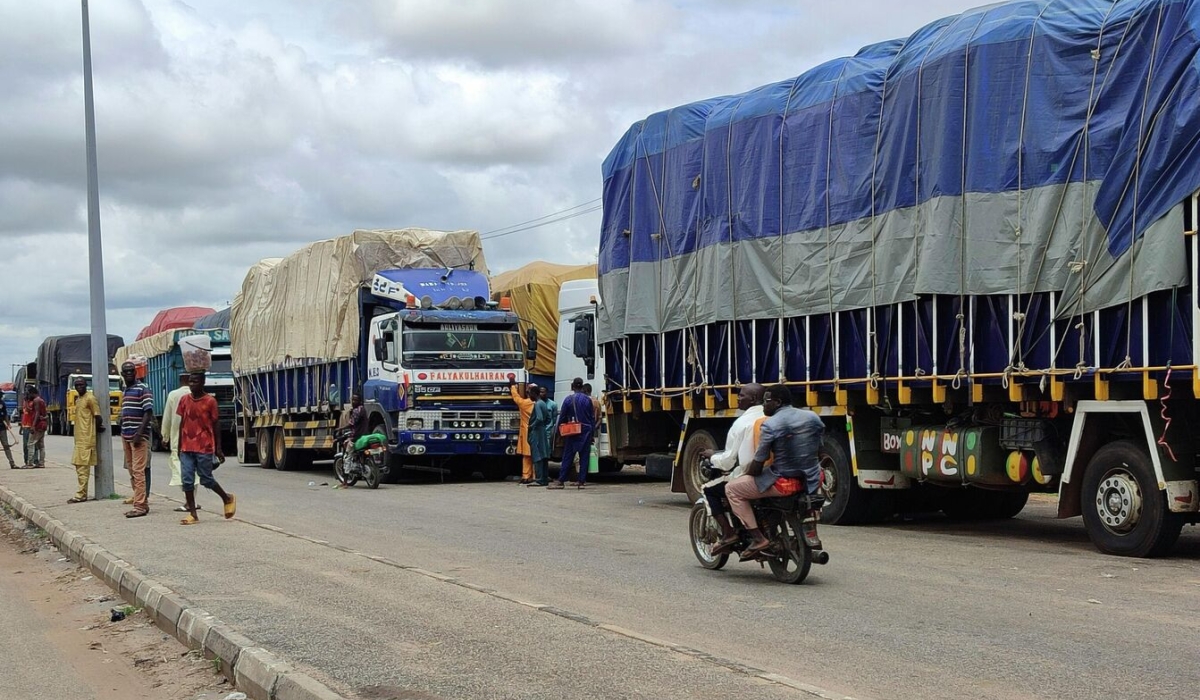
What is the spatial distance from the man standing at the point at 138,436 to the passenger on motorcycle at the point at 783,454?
8554 millimetres

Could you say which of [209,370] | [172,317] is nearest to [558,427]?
[209,370]

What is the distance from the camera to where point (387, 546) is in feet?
40.3

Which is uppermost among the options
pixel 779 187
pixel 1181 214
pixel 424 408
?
pixel 779 187

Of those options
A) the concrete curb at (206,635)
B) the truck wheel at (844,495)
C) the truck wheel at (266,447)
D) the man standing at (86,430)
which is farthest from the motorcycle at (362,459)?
the truck wheel at (844,495)

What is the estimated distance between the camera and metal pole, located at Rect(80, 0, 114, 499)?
17.2m

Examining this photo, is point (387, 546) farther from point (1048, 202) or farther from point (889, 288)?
point (1048, 202)

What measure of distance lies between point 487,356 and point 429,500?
4.00 metres

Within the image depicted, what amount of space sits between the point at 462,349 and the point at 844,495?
29.9ft

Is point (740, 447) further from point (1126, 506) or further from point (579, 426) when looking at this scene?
point (579, 426)

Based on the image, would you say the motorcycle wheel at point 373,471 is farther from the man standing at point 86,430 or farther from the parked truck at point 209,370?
the parked truck at point 209,370

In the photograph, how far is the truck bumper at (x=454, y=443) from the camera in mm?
20859

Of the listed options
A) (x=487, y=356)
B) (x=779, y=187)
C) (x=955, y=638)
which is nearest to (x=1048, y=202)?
(x=779, y=187)

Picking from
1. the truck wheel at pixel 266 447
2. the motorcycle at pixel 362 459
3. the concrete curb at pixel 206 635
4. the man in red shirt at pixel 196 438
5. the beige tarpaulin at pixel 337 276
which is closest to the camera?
the concrete curb at pixel 206 635

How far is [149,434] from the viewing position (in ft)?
50.3
